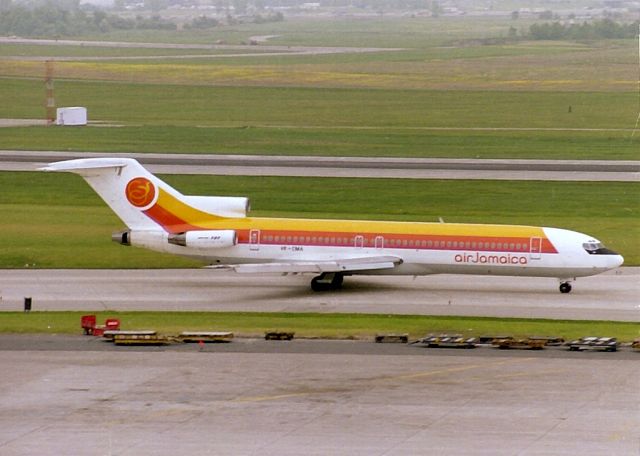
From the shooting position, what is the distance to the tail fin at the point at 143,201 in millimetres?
55844

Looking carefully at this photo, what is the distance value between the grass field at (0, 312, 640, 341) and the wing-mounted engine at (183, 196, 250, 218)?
25.2 ft

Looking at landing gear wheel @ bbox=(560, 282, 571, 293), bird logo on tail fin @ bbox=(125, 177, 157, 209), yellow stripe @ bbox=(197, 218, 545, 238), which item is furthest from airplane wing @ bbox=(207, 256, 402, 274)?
landing gear wheel @ bbox=(560, 282, 571, 293)

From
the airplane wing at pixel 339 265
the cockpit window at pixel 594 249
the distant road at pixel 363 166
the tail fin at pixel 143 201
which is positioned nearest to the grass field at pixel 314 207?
the distant road at pixel 363 166

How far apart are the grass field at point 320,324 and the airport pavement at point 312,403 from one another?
3.23 metres

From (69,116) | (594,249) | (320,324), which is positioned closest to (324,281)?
(320,324)

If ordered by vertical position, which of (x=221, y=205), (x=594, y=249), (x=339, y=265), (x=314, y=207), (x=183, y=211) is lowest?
(x=339, y=265)

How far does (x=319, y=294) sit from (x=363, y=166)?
3713 cm

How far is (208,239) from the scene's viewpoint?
54.9m

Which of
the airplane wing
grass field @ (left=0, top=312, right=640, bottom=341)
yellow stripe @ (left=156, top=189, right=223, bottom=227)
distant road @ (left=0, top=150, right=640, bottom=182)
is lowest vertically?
grass field @ (left=0, top=312, right=640, bottom=341)

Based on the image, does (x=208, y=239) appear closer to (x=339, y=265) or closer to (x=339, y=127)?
(x=339, y=265)

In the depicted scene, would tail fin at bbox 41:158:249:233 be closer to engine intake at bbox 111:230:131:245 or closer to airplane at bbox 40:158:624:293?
airplane at bbox 40:158:624:293

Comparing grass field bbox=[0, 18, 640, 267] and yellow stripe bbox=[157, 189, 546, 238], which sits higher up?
grass field bbox=[0, 18, 640, 267]

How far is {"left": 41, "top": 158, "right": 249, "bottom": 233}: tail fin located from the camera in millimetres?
55844

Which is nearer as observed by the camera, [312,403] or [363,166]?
[312,403]
